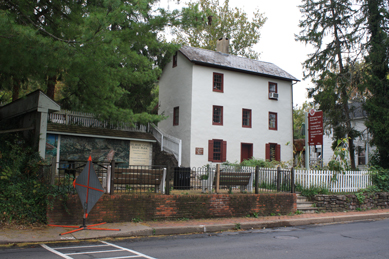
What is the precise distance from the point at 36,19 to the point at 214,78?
14.6 meters

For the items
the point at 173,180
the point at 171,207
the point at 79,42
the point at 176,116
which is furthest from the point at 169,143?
the point at 79,42

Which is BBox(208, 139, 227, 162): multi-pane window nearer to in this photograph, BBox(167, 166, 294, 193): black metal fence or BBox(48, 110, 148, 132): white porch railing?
BBox(48, 110, 148, 132): white porch railing

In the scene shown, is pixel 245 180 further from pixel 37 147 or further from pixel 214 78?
pixel 214 78

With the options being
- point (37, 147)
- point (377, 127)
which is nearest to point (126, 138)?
point (37, 147)

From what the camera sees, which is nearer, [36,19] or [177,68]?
[36,19]

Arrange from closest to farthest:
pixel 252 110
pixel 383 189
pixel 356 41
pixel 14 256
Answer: pixel 14 256, pixel 383 189, pixel 356 41, pixel 252 110

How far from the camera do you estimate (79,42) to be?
29.0 feet

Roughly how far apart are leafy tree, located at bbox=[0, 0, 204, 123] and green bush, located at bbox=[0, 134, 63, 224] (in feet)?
8.81

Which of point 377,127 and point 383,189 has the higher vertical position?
point 377,127

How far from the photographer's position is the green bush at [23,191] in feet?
26.8

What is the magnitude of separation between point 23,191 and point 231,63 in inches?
742

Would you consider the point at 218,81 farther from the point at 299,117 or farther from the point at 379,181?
the point at 299,117

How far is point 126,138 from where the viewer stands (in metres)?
19.6

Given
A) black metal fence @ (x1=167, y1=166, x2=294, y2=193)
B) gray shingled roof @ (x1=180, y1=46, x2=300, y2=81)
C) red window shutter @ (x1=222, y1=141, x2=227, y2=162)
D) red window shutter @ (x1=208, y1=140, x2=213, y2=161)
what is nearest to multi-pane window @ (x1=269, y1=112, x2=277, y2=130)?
gray shingled roof @ (x1=180, y1=46, x2=300, y2=81)
